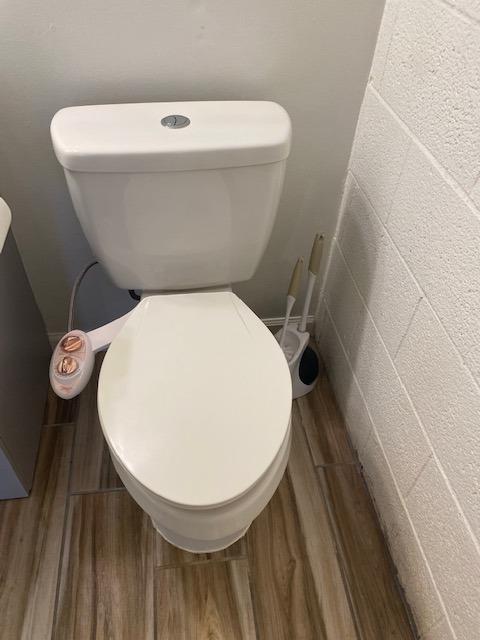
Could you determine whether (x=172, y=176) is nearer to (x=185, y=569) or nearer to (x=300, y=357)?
(x=300, y=357)

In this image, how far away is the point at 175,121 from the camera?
95cm

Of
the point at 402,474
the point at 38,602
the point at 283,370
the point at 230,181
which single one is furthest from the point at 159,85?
the point at 38,602

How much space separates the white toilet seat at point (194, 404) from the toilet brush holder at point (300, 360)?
0.38m

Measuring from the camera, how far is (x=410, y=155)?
3.07 ft

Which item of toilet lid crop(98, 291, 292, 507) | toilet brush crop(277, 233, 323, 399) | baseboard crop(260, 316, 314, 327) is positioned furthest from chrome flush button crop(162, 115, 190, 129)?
baseboard crop(260, 316, 314, 327)

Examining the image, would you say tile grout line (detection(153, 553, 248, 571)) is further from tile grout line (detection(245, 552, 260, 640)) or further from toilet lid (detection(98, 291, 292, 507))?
toilet lid (detection(98, 291, 292, 507))

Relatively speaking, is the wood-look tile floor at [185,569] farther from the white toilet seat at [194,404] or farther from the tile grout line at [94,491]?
the white toilet seat at [194,404]

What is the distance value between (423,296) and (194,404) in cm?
46

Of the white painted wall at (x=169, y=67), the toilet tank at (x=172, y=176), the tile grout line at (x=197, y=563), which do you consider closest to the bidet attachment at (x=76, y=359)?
the toilet tank at (x=172, y=176)

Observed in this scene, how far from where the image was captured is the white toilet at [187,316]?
2.81 ft

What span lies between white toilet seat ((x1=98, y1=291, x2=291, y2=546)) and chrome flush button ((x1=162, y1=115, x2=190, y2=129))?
36 centimetres

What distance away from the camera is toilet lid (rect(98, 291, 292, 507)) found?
84cm

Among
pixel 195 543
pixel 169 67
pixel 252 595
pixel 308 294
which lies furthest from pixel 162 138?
pixel 252 595

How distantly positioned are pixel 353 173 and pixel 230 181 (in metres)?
0.40
